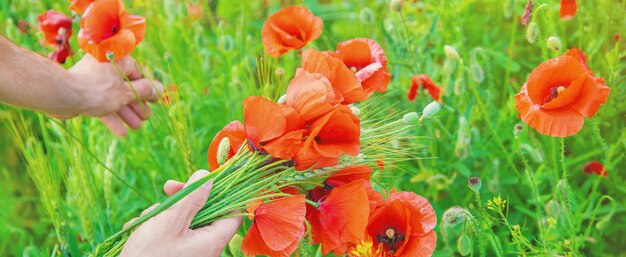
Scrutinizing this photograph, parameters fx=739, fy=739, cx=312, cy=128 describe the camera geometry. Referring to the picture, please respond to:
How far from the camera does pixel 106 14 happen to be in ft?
4.82

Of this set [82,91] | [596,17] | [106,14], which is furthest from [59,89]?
[596,17]

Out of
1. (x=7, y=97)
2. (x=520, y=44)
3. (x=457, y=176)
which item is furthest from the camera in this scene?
(x=520, y=44)

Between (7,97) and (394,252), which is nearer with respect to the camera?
(394,252)

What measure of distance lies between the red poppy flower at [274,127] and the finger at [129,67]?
0.66 m

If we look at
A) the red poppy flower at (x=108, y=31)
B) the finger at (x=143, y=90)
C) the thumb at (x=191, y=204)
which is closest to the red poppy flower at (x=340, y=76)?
Answer: the thumb at (x=191, y=204)

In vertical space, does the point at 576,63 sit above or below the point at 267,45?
above

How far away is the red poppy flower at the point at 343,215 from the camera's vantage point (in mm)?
994

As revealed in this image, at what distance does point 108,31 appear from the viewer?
58.3 inches

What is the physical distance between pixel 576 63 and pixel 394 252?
1.28 feet

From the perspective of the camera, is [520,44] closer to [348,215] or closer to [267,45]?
[267,45]

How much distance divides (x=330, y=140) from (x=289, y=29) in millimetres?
577

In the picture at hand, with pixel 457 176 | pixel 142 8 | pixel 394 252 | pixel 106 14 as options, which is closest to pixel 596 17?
pixel 457 176

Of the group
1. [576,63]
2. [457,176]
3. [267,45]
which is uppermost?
[576,63]

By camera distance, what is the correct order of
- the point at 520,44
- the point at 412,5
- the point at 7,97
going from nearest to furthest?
the point at 7,97, the point at 412,5, the point at 520,44
